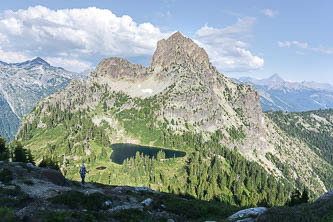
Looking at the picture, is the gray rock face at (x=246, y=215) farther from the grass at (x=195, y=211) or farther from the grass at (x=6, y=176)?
the grass at (x=6, y=176)

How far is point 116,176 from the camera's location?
148m

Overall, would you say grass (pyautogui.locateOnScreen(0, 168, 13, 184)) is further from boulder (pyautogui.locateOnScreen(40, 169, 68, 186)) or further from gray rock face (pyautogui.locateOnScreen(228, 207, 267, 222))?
gray rock face (pyautogui.locateOnScreen(228, 207, 267, 222))

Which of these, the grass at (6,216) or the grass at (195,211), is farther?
the grass at (195,211)

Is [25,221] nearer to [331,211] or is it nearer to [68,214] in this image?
[68,214]

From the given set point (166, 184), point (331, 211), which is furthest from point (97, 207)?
point (166, 184)

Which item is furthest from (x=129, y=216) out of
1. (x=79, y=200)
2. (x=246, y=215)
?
(x=246, y=215)

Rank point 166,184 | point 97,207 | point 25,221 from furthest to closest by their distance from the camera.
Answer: point 166,184, point 97,207, point 25,221

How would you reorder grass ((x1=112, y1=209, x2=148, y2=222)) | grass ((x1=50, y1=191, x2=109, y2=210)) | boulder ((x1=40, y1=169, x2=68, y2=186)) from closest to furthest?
1. grass ((x1=112, y1=209, x2=148, y2=222))
2. grass ((x1=50, y1=191, x2=109, y2=210))
3. boulder ((x1=40, y1=169, x2=68, y2=186))

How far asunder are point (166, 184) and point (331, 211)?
5391 inches

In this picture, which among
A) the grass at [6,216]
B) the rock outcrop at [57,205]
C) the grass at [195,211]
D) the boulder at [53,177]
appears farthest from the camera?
the boulder at [53,177]

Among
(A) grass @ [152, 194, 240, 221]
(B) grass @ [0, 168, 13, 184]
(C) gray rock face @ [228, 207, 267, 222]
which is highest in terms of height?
(B) grass @ [0, 168, 13, 184]

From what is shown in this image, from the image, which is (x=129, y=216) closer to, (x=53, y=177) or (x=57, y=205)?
(x=57, y=205)

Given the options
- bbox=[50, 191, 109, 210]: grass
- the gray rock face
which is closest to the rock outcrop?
bbox=[50, 191, 109, 210]: grass

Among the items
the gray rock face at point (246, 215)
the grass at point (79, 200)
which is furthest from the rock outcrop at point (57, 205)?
the gray rock face at point (246, 215)
